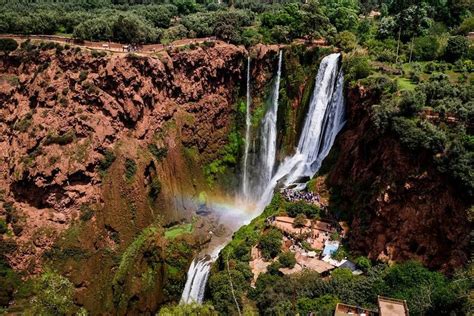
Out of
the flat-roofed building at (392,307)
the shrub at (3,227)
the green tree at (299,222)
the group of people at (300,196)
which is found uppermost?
the group of people at (300,196)

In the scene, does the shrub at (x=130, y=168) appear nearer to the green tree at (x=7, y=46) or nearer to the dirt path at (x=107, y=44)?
the dirt path at (x=107, y=44)

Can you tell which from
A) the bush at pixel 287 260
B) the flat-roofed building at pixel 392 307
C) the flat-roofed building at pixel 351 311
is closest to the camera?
the flat-roofed building at pixel 392 307

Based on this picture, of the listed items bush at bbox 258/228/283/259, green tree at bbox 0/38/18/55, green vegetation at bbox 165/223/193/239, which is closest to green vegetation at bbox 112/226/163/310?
green vegetation at bbox 165/223/193/239

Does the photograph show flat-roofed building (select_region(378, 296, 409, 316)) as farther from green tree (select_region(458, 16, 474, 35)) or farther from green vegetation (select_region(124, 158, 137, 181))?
green tree (select_region(458, 16, 474, 35))

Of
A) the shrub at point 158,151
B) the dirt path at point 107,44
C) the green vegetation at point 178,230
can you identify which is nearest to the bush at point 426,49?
the dirt path at point 107,44

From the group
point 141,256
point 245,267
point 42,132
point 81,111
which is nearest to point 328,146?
Answer: point 245,267

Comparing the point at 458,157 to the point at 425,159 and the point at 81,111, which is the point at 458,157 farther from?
the point at 81,111

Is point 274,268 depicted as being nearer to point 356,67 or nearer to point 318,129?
point 318,129

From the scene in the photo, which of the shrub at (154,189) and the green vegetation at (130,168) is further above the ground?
the green vegetation at (130,168)
